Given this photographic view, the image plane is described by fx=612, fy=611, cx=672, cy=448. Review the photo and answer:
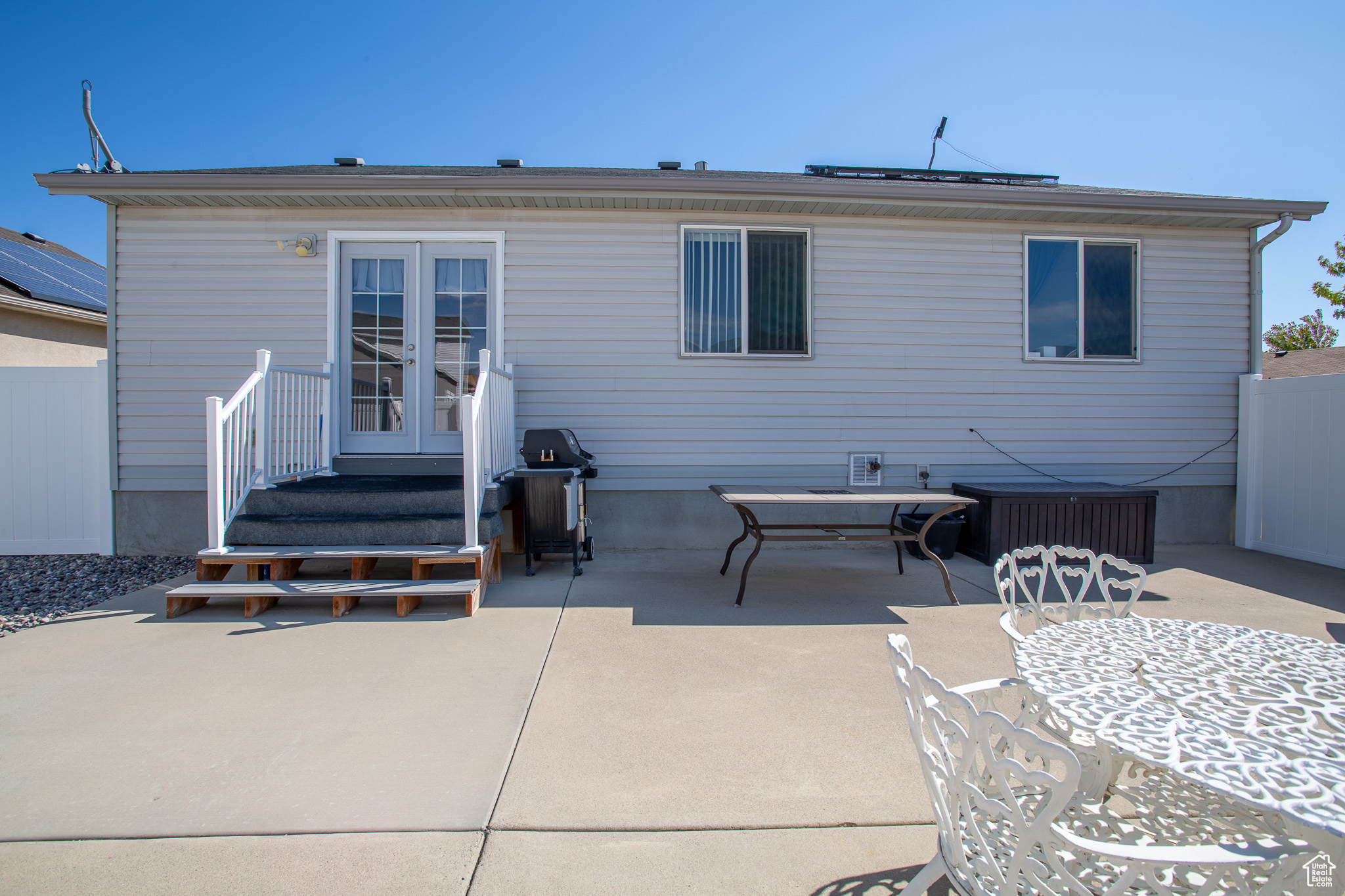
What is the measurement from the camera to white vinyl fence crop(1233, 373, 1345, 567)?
5.08 metres

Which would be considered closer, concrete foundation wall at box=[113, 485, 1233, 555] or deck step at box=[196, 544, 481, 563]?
deck step at box=[196, 544, 481, 563]

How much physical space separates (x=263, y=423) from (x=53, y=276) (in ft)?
22.7

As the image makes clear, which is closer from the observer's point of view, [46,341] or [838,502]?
[838,502]

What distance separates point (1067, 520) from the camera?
5.16 meters

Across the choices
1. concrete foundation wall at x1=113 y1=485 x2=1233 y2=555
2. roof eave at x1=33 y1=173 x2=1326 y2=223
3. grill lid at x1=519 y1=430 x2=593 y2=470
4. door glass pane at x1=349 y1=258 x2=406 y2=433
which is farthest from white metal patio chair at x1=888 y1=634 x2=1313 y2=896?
door glass pane at x1=349 y1=258 x2=406 y2=433

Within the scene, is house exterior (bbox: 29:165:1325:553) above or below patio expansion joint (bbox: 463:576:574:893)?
above

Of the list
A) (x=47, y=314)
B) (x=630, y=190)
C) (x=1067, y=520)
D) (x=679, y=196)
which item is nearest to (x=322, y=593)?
(x=630, y=190)

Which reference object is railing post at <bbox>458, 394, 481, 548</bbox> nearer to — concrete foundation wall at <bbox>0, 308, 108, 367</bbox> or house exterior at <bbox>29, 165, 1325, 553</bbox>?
house exterior at <bbox>29, 165, 1325, 553</bbox>

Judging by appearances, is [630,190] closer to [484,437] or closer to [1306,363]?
[484,437]

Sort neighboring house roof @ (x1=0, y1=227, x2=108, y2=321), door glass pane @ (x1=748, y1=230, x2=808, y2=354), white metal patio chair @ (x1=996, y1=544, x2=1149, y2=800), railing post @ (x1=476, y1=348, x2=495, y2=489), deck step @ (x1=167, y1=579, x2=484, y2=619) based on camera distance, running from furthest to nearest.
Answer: neighboring house roof @ (x1=0, y1=227, x2=108, y2=321)
door glass pane @ (x1=748, y1=230, x2=808, y2=354)
railing post @ (x1=476, y1=348, x2=495, y2=489)
deck step @ (x1=167, y1=579, x2=484, y2=619)
white metal patio chair @ (x1=996, y1=544, x2=1149, y2=800)

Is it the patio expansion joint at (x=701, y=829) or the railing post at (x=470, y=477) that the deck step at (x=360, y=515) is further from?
the patio expansion joint at (x=701, y=829)

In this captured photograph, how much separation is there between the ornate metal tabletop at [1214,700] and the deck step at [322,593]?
A: 319cm

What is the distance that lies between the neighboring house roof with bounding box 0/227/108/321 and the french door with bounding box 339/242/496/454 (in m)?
2.69

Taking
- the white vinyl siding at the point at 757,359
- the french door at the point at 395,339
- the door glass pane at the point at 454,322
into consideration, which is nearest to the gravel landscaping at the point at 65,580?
the white vinyl siding at the point at 757,359
